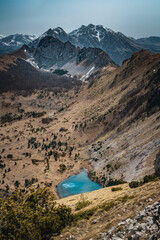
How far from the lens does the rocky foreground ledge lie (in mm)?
15345

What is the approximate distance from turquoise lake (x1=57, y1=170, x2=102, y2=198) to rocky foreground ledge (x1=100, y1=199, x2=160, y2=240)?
196 feet

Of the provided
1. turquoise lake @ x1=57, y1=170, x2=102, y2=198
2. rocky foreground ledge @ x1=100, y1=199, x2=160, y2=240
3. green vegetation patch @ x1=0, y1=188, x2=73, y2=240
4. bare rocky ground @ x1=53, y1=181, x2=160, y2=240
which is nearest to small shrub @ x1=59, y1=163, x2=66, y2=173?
turquoise lake @ x1=57, y1=170, x2=102, y2=198

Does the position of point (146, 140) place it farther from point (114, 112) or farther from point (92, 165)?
point (114, 112)

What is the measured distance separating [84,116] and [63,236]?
137250 mm

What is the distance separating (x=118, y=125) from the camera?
110 m

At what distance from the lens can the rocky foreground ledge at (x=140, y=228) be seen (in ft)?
50.3

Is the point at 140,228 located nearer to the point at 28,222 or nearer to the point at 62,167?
the point at 28,222

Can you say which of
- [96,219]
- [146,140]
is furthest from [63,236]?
[146,140]

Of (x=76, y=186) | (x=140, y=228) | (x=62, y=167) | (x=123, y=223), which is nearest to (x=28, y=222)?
(x=123, y=223)

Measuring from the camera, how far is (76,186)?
8119 centimetres

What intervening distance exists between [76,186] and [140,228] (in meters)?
67.9

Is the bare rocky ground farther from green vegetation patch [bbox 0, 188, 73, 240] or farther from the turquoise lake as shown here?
the turquoise lake

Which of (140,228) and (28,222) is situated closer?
(140,228)

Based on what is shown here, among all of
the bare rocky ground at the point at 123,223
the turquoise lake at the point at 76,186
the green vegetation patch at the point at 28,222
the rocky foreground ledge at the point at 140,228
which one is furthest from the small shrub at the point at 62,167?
the rocky foreground ledge at the point at 140,228
